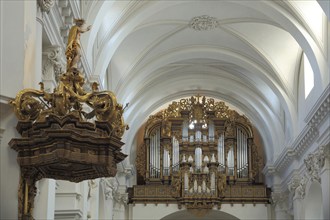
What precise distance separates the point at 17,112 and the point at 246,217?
16670mm

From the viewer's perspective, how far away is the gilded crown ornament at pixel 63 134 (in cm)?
722

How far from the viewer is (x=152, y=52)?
19828mm

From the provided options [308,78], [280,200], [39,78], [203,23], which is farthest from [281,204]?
[39,78]

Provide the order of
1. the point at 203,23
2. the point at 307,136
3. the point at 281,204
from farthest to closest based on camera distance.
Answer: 1. the point at 281,204
2. the point at 203,23
3. the point at 307,136

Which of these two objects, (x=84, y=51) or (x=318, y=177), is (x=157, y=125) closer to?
(x=318, y=177)

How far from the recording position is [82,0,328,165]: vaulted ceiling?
15938 mm

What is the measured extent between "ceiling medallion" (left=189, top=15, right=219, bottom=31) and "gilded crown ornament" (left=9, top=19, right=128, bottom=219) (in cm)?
1107

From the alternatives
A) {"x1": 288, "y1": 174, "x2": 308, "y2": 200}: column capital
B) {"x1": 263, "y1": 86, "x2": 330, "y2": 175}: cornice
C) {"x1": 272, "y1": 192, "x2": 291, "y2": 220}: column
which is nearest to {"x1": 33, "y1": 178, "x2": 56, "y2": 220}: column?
{"x1": 263, "y1": 86, "x2": 330, "y2": 175}: cornice

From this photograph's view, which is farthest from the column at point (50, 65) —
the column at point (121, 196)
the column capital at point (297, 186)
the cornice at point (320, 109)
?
the column at point (121, 196)

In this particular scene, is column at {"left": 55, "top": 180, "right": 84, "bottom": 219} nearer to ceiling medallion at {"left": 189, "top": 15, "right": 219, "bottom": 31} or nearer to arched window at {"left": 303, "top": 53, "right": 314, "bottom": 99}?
ceiling medallion at {"left": 189, "top": 15, "right": 219, "bottom": 31}

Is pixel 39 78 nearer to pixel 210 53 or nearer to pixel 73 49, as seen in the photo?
pixel 73 49

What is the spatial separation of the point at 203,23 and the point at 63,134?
12.0m

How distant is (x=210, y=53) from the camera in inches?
813

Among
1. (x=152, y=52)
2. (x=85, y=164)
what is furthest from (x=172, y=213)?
(x=85, y=164)
